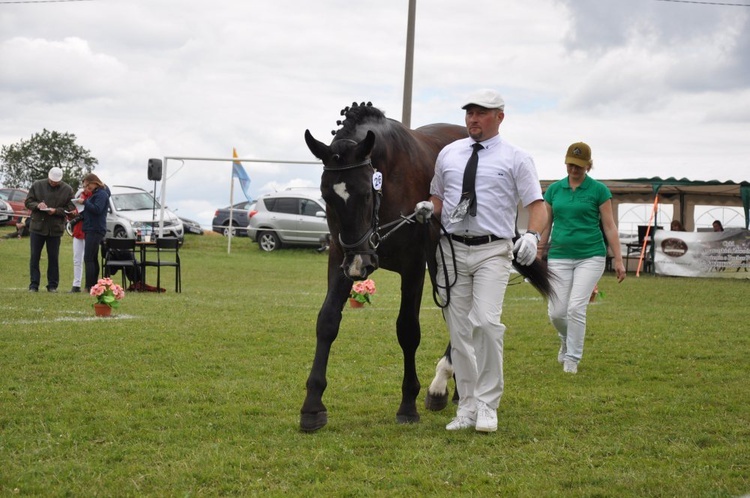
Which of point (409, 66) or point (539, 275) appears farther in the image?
point (409, 66)

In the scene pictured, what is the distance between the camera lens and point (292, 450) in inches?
213

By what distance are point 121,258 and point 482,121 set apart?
1220 cm

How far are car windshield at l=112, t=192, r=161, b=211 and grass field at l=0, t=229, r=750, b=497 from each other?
55.3 ft

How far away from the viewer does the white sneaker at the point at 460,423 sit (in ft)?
19.9

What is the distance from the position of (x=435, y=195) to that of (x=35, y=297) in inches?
410

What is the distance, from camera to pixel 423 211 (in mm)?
5926

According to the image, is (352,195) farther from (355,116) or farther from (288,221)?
(288,221)

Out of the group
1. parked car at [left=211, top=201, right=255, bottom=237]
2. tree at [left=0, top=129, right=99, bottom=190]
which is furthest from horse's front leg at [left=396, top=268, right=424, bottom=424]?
tree at [left=0, top=129, right=99, bottom=190]

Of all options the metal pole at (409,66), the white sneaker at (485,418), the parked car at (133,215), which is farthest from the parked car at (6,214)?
the white sneaker at (485,418)

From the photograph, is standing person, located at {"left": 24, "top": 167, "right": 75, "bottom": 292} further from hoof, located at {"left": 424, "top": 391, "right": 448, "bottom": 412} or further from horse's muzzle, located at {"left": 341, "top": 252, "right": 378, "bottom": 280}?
horse's muzzle, located at {"left": 341, "top": 252, "right": 378, "bottom": 280}

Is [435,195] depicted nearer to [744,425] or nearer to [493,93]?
[493,93]

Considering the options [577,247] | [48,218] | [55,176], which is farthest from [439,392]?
[55,176]

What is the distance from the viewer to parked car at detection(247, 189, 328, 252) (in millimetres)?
29969

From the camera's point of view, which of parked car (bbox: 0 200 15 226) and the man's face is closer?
the man's face
